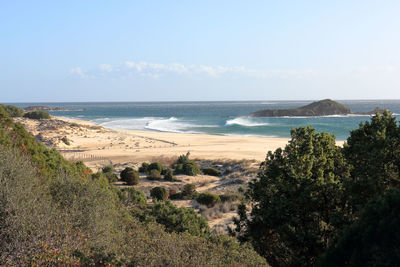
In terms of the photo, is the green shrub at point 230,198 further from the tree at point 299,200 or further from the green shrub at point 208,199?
the tree at point 299,200

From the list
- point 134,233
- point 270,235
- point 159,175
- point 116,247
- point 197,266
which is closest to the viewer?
point 197,266

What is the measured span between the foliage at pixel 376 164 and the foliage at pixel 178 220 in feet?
20.1

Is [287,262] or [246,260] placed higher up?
[246,260]

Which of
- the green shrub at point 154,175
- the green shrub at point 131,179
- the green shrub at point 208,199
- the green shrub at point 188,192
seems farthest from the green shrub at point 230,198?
the green shrub at point 154,175

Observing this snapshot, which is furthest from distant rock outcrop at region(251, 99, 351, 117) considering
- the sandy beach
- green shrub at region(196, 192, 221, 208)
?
green shrub at region(196, 192, 221, 208)

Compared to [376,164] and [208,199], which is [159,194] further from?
[376,164]

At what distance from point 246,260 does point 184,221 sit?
535 centimetres

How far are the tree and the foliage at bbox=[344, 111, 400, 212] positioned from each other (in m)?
0.70

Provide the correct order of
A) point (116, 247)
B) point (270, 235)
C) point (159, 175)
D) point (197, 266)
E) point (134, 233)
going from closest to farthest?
→ point (197, 266), point (116, 247), point (134, 233), point (270, 235), point (159, 175)

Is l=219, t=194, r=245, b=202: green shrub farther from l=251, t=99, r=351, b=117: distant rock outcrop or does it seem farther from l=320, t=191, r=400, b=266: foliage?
l=251, t=99, r=351, b=117: distant rock outcrop

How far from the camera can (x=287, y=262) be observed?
9.67 meters

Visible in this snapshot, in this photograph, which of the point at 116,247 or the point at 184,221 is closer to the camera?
the point at 116,247

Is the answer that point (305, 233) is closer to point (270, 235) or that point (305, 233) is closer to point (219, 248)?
point (270, 235)

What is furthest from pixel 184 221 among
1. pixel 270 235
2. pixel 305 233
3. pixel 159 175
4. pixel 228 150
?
pixel 228 150
